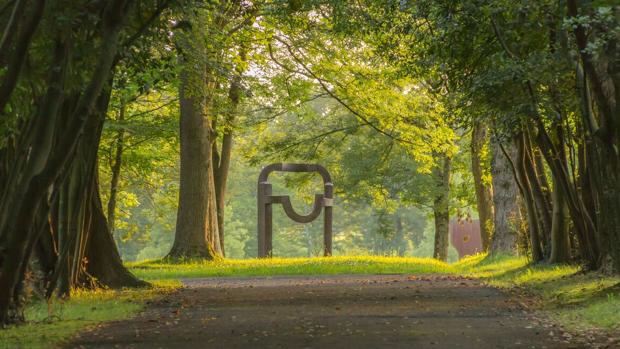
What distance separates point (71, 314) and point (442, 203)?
30272 mm

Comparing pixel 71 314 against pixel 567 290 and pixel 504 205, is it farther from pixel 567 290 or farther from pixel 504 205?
pixel 504 205

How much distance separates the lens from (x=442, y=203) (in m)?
41.9

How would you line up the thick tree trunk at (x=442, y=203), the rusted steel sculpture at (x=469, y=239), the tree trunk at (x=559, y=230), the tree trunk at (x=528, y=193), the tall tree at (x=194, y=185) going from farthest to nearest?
the rusted steel sculpture at (x=469, y=239)
the thick tree trunk at (x=442, y=203)
the tall tree at (x=194, y=185)
the tree trunk at (x=528, y=193)
the tree trunk at (x=559, y=230)

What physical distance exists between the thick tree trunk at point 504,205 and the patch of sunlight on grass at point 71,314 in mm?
11811

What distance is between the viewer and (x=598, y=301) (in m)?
13.0

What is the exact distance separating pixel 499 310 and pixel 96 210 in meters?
7.90

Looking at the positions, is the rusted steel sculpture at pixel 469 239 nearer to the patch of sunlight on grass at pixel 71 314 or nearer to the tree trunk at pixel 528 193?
the tree trunk at pixel 528 193

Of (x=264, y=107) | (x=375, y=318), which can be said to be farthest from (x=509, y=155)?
(x=264, y=107)

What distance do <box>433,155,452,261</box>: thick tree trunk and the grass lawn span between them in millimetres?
14389

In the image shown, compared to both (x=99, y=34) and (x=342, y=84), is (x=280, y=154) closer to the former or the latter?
(x=342, y=84)

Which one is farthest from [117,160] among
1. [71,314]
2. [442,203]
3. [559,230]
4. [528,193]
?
[71,314]

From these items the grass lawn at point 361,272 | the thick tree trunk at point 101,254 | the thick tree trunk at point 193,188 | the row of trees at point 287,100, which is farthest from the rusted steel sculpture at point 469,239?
the thick tree trunk at point 101,254

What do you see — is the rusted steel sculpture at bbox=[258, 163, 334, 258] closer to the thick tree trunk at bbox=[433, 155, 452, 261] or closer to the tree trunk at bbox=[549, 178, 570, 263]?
the thick tree trunk at bbox=[433, 155, 452, 261]

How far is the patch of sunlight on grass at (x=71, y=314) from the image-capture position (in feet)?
32.9
